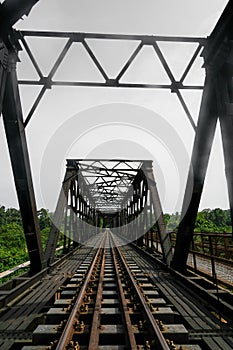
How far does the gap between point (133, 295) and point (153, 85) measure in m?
4.29

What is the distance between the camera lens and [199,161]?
4793 millimetres

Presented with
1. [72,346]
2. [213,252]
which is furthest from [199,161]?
[72,346]

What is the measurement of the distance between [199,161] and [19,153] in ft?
11.4

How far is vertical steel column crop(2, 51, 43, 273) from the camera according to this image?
14.2 feet

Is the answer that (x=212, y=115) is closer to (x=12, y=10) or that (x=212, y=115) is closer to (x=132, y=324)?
(x=12, y=10)

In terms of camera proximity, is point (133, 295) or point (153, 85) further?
point (153, 85)

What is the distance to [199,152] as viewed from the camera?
4.72 meters

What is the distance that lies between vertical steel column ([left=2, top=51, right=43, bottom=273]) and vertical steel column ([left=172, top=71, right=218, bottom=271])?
329cm

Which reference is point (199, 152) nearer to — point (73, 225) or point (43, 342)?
point (43, 342)

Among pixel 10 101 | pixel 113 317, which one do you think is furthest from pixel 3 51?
pixel 113 317

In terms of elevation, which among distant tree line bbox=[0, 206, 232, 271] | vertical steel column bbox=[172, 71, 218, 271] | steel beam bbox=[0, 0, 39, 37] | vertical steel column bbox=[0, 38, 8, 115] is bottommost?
distant tree line bbox=[0, 206, 232, 271]

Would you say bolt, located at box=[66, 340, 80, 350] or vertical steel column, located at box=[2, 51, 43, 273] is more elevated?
vertical steel column, located at box=[2, 51, 43, 273]

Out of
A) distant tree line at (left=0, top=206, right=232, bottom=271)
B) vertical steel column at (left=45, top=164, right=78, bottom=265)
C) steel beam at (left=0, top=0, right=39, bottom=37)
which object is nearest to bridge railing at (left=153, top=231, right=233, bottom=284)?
distant tree line at (left=0, top=206, right=232, bottom=271)

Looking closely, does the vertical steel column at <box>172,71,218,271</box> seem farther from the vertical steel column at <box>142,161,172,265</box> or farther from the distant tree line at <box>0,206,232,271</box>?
the distant tree line at <box>0,206,232,271</box>
